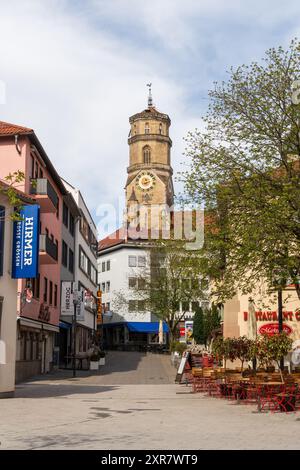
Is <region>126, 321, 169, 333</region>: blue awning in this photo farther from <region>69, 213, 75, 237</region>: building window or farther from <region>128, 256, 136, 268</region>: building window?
<region>69, 213, 75, 237</region>: building window

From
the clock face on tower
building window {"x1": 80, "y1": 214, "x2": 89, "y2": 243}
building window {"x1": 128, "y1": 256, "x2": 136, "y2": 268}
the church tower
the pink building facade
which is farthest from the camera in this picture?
the clock face on tower

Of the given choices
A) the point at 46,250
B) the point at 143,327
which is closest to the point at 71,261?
the point at 46,250

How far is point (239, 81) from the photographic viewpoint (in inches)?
850

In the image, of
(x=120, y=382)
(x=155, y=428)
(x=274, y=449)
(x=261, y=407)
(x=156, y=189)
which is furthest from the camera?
(x=156, y=189)

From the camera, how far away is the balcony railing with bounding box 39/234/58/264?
104 ft

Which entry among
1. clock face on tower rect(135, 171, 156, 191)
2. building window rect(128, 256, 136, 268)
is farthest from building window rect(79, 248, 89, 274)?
clock face on tower rect(135, 171, 156, 191)

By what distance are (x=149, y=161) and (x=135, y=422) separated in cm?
10262

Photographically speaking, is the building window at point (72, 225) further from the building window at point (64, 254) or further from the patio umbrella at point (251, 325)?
the patio umbrella at point (251, 325)

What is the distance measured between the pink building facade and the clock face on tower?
241ft

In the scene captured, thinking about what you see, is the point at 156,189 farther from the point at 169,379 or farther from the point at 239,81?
the point at 239,81

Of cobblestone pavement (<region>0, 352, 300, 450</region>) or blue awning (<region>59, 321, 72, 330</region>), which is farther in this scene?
blue awning (<region>59, 321, 72, 330</region>)

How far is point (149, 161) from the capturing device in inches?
4537
